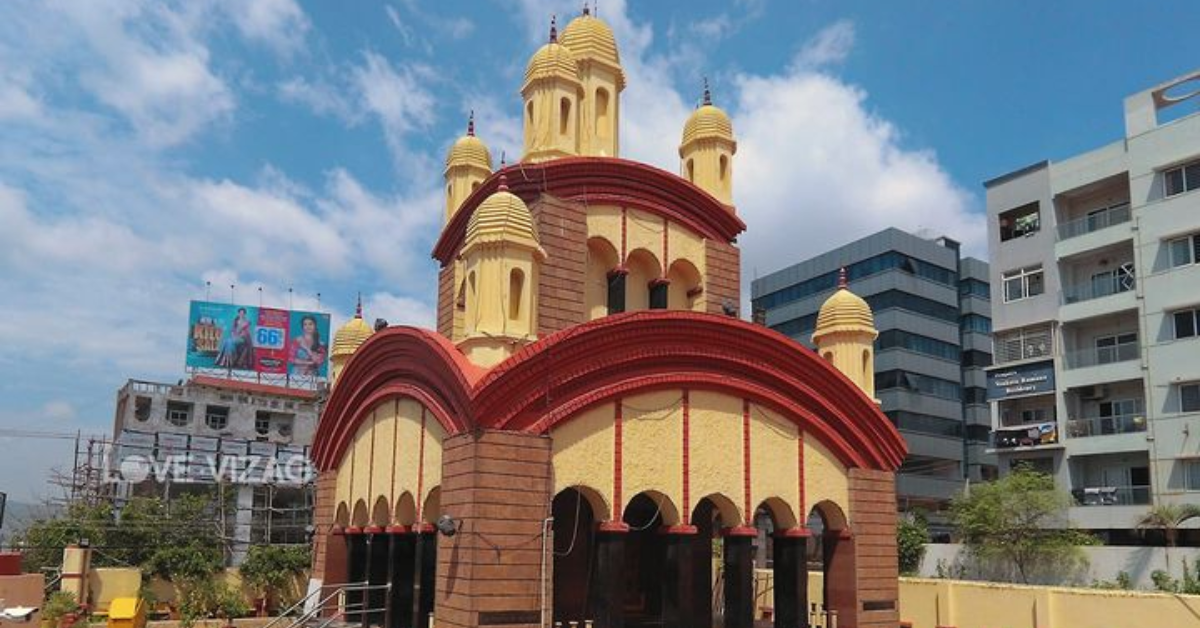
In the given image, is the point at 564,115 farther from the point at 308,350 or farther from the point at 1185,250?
the point at 308,350

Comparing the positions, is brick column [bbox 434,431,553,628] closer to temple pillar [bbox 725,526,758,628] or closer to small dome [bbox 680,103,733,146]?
temple pillar [bbox 725,526,758,628]

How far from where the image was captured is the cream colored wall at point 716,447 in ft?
60.5

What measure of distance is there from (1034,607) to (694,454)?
1002 centimetres

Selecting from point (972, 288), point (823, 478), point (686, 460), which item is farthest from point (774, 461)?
point (972, 288)

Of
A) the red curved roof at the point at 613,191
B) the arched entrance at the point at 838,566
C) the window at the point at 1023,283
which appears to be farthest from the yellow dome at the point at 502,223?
the window at the point at 1023,283

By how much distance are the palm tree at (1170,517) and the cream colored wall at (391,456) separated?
25461 mm

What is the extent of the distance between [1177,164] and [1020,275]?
7.88 m

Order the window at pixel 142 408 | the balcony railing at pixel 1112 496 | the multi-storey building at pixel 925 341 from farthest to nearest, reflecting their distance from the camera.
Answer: the multi-storey building at pixel 925 341
the window at pixel 142 408
the balcony railing at pixel 1112 496

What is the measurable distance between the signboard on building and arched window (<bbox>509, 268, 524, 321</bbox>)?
29.7 m

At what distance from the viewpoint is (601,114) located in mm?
24500

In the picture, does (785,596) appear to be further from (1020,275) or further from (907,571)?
(1020,275)

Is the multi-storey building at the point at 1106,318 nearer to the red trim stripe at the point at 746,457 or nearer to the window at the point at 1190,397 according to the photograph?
the window at the point at 1190,397

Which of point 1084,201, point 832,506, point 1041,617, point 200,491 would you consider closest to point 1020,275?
point 1084,201

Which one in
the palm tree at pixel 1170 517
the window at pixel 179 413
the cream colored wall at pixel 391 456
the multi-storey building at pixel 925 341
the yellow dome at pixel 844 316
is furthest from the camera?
the multi-storey building at pixel 925 341
